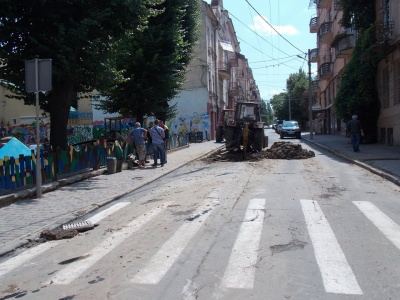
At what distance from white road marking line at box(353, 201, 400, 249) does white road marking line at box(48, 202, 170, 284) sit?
3.76m

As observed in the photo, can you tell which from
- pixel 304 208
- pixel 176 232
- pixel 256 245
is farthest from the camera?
pixel 304 208

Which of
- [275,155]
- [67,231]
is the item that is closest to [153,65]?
[275,155]

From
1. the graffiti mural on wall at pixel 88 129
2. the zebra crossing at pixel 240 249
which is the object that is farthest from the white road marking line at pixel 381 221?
the graffiti mural on wall at pixel 88 129

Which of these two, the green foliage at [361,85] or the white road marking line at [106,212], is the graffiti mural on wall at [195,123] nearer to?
the green foliage at [361,85]

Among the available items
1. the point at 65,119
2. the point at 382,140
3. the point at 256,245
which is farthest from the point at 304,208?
the point at 382,140

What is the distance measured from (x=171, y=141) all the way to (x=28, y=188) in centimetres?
1457

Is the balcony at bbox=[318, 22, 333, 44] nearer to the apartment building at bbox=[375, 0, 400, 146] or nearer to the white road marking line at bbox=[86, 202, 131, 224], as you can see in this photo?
the apartment building at bbox=[375, 0, 400, 146]

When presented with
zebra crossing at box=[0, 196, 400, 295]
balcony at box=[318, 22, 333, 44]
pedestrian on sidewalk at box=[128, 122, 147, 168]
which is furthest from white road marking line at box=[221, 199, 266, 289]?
balcony at box=[318, 22, 333, 44]

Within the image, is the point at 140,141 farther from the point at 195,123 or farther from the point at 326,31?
the point at 326,31

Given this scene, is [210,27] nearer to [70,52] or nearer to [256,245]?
[70,52]

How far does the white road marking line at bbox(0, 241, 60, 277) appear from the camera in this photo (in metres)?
5.17

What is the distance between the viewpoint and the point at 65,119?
13.0 meters

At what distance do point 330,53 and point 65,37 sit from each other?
3583cm

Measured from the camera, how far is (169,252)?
5.33 metres
